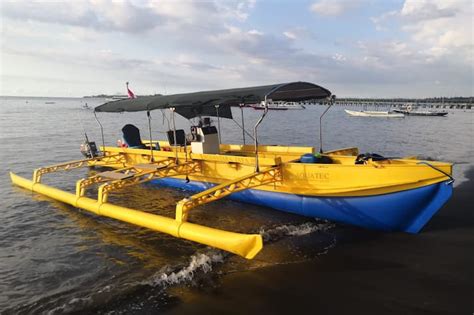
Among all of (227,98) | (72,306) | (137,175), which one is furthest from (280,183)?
(72,306)

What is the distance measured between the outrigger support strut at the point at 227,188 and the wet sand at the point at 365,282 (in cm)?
203

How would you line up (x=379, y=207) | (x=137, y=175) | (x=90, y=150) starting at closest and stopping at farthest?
(x=379, y=207) → (x=137, y=175) → (x=90, y=150)

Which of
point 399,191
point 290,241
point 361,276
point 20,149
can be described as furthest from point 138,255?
point 20,149

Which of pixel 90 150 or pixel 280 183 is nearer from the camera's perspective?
pixel 280 183

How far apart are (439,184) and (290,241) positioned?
393 cm

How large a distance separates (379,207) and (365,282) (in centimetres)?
270

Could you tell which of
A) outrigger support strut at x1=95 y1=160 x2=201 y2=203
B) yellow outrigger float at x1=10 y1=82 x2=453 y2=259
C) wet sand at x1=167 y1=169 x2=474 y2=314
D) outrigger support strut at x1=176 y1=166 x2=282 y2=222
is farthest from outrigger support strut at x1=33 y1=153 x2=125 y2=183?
wet sand at x1=167 y1=169 x2=474 y2=314

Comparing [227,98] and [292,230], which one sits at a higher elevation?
[227,98]

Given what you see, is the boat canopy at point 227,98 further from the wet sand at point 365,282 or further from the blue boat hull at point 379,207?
the wet sand at point 365,282

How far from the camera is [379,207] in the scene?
9.08 meters

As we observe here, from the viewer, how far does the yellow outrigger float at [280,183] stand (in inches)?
328

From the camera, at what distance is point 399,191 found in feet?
28.7

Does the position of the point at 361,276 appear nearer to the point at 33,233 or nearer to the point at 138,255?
the point at 138,255

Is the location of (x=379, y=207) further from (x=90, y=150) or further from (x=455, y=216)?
(x=90, y=150)
